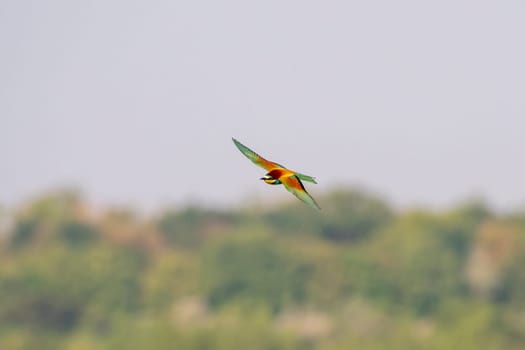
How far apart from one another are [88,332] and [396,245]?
14.4m

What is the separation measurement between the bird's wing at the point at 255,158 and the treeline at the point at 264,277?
46630 millimetres

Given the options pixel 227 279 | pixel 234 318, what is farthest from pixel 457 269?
pixel 234 318

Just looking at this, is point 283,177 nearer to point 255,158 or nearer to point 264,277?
point 255,158

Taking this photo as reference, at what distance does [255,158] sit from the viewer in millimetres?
2689

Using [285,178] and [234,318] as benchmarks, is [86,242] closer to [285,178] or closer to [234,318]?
[234,318]

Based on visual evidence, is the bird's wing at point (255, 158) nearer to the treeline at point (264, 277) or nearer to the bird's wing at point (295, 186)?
the bird's wing at point (295, 186)

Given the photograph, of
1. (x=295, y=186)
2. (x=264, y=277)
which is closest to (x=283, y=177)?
(x=295, y=186)

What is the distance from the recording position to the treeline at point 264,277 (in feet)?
174

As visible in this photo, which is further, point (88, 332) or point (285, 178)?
point (88, 332)

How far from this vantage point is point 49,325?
60.3 m

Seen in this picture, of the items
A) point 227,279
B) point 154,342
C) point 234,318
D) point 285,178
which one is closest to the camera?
point 285,178

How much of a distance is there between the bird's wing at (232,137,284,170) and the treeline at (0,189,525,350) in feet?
153

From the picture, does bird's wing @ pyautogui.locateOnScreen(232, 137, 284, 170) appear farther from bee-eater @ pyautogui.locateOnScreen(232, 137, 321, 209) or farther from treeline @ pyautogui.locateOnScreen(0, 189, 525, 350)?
treeline @ pyautogui.locateOnScreen(0, 189, 525, 350)

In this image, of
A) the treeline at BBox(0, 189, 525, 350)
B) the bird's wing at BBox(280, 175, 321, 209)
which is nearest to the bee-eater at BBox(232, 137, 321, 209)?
the bird's wing at BBox(280, 175, 321, 209)
